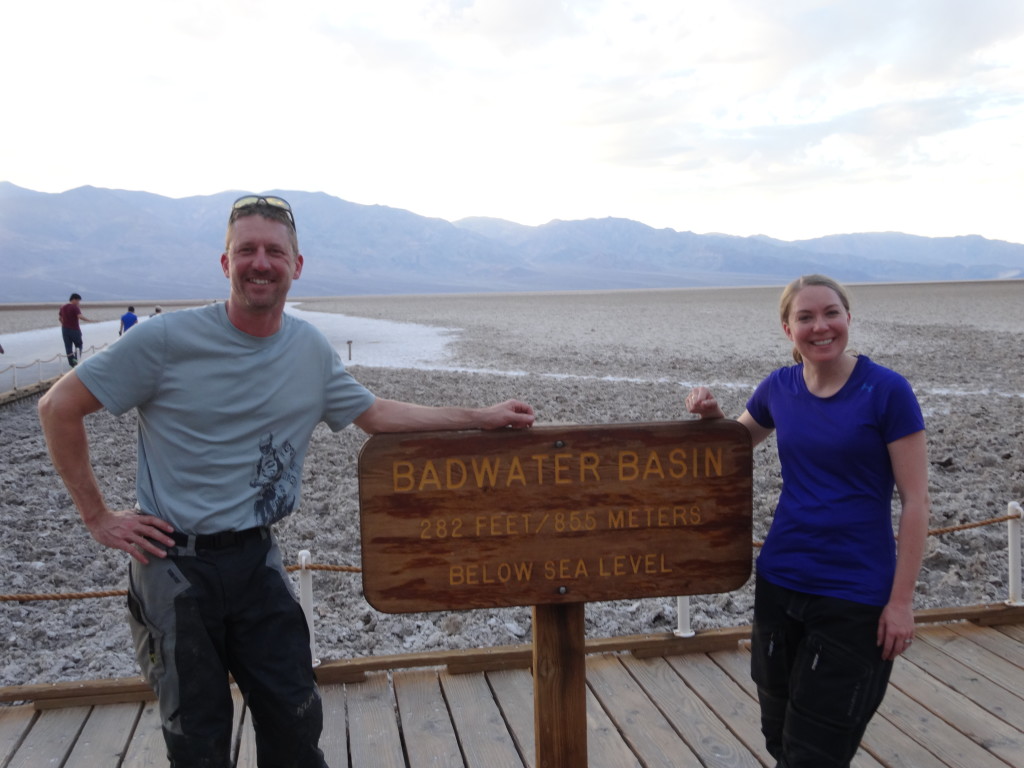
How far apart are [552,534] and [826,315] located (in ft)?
3.25

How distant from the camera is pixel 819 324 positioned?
2.49m

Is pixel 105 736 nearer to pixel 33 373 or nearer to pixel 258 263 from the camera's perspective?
pixel 258 263

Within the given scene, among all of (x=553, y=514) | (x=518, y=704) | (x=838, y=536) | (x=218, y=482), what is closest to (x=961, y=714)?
(x=838, y=536)

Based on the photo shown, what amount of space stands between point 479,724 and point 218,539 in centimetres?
160

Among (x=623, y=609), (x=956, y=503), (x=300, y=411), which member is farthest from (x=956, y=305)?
(x=300, y=411)

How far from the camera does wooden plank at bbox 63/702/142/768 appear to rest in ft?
10.7

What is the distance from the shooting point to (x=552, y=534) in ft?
8.14

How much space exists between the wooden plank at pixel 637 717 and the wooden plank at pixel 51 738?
2.09 m

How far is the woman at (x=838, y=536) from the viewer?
7.82 ft

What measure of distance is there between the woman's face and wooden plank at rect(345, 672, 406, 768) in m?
2.08

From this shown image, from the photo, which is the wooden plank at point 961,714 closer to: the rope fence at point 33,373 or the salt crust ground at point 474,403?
the salt crust ground at point 474,403

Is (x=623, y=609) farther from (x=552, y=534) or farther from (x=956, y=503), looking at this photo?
(x=956, y=503)

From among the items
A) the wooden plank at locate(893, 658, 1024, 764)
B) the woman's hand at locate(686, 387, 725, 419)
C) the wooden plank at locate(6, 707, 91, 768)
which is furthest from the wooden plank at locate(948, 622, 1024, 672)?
the wooden plank at locate(6, 707, 91, 768)

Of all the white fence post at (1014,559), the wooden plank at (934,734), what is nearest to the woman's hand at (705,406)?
the wooden plank at (934,734)
